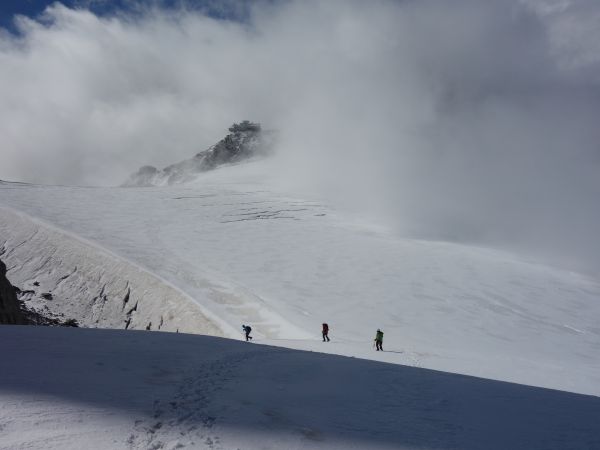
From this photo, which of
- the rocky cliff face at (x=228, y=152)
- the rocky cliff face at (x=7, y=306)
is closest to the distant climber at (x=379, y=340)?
the rocky cliff face at (x=7, y=306)

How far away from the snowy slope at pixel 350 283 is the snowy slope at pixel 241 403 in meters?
3.68

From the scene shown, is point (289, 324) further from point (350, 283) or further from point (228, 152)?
point (228, 152)

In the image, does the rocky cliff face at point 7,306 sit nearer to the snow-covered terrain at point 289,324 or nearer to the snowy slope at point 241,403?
the snow-covered terrain at point 289,324

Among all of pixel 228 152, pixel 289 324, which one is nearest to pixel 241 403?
pixel 289 324

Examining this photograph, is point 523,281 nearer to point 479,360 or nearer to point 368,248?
point 368,248

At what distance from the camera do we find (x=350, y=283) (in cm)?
2745

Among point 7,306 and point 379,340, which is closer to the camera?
point 379,340

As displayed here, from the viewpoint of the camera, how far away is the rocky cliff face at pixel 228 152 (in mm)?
132488

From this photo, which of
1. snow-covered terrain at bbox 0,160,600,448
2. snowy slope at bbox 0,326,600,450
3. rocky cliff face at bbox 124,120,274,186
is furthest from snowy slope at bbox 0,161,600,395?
rocky cliff face at bbox 124,120,274,186

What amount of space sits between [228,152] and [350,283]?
11519 centimetres

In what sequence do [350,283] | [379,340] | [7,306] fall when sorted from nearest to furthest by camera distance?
1. [379,340]
2. [7,306]
3. [350,283]

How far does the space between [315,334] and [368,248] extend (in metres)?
17.9

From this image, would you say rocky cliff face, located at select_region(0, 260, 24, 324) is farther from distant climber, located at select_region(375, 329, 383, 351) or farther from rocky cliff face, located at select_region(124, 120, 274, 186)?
rocky cliff face, located at select_region(124, 120, 274, 186)

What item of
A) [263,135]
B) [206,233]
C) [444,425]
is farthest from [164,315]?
[263,135]
